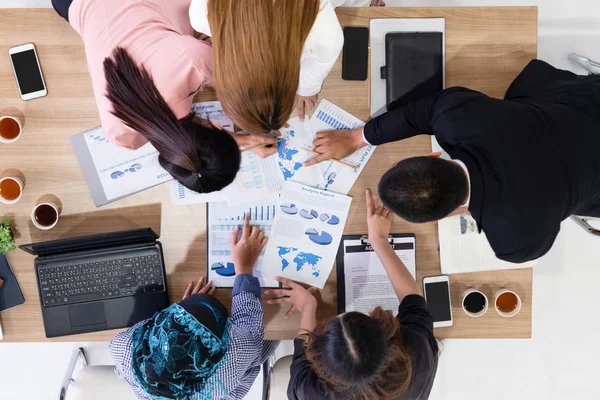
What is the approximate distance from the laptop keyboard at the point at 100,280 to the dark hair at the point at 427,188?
2.48ft

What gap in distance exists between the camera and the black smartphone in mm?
1290

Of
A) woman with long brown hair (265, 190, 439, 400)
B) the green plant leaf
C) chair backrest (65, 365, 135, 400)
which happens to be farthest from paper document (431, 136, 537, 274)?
the green plant leaf

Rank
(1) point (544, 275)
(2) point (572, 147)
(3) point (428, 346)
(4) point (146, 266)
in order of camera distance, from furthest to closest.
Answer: (1) point (544, 275)
(4) point (146, 266)
(3) point (428, 346)
(2) point (572, 147)

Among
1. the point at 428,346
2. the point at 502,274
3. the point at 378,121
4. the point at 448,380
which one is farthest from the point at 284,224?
the point at 448,380

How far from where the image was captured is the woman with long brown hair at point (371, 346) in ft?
3.44

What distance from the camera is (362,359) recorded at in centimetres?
104

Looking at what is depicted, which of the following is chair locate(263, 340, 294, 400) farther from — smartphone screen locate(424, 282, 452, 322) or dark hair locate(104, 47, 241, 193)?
dark hair locate(104, 47, 241, 193)

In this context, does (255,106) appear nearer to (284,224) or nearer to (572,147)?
(284,224)

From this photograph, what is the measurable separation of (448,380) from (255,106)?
164 cm

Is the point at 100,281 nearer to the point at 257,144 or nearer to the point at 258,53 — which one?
the point at 257,144

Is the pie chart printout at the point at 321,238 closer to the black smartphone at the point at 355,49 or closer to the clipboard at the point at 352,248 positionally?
the clipboard at the point at 352,248

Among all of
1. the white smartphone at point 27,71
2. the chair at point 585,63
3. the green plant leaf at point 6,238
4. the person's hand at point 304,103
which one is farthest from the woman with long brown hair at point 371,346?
the chair at point 585,63

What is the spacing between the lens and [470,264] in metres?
1.32

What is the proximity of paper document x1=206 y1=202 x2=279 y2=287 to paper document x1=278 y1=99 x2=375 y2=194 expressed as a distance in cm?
14
